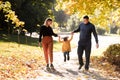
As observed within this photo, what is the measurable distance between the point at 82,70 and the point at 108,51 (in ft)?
19.0

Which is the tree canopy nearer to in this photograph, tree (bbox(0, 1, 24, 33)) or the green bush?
the green bush

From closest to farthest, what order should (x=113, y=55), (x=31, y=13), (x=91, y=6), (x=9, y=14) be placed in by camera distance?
(x=113, y=55), (x=91, y=6), (x=9, y=14), (x=31, y=13)

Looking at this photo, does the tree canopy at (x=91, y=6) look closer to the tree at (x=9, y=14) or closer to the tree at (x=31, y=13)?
the tree at (x=9, y=14)

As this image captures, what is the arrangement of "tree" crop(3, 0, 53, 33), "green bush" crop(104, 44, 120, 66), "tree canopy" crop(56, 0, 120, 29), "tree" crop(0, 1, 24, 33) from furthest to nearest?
"tree" crop(3, 0, 53, 33), "tree canopy" crop(56, 0, 120, 29), "green bush" crop(104, 44, 120, 66), "tree" crop(0, 1, 24, 33)

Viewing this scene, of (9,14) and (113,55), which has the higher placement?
(9,14)

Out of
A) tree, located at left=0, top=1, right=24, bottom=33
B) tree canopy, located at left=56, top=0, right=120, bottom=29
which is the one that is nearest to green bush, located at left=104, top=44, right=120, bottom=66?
tree canopy, located at left=56, top=0, right=120, bottom=29

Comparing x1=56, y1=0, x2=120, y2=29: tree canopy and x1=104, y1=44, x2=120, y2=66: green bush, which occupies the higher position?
x1=56, y1=0, x2=120, y2=29: tree canopy

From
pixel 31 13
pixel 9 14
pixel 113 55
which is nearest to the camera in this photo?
pixel 113 55

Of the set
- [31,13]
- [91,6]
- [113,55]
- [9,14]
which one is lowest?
[113,55]

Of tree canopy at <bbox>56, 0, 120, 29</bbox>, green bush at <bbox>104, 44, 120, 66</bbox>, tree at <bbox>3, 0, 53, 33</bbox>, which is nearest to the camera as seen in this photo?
green bush at <bbox>104, 44, 120, 66</bbox>

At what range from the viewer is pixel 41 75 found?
485 inches

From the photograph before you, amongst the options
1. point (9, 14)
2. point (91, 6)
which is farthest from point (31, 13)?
point (91, 6)

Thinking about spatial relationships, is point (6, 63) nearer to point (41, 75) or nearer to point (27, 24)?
point (41, 75)

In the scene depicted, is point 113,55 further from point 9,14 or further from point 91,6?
point 9,14
